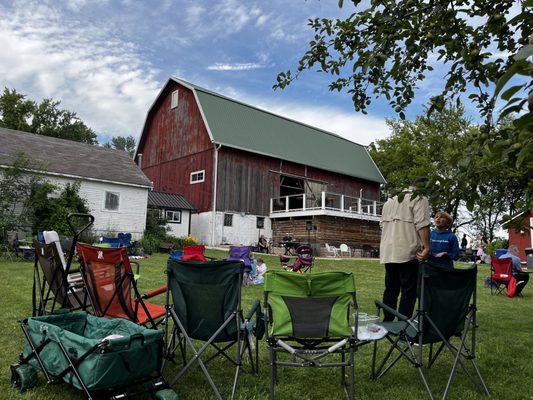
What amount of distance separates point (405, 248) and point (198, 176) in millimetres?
19868

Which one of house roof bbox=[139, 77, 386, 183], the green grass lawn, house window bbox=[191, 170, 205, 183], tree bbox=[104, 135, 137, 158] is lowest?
the green grass lawn

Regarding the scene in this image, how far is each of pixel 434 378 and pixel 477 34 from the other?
3.18 m

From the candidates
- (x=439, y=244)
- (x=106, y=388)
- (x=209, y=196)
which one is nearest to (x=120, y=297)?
(x=106, y=388)

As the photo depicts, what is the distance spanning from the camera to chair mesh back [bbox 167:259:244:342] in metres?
3.45

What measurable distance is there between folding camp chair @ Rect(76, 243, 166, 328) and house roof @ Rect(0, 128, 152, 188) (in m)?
14.7

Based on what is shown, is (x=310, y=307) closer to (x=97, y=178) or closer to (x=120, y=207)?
(x=97, y=178)

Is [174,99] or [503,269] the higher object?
[174,99]

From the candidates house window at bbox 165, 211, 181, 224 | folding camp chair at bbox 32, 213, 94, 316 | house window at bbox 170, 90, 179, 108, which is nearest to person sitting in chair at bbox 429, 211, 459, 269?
folding camp chair at bbox 32, 213, 94, 316

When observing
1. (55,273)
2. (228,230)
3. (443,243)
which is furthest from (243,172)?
(55,273)

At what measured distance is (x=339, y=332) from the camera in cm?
326

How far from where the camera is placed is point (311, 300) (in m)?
3.34

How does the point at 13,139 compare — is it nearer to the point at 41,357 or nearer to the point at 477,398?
the point at 41,357

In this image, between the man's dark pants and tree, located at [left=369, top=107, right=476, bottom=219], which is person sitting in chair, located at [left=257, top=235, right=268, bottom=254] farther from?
the man's dark pants

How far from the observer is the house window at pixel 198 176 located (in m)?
23.3
